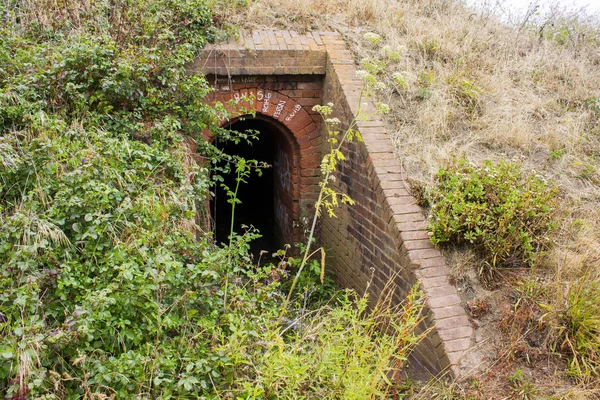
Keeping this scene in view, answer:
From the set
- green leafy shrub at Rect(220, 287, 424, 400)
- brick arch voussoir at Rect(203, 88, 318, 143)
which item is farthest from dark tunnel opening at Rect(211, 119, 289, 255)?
green leafy shrub at Rect(220, 287, 424, 400)

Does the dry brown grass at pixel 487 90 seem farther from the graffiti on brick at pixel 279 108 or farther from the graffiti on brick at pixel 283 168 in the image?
the graffiti on brick at pixel 283 168

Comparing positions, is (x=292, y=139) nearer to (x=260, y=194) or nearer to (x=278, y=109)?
(x=278, y=109)

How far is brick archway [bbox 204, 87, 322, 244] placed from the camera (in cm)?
617

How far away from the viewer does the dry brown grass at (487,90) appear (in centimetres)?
485

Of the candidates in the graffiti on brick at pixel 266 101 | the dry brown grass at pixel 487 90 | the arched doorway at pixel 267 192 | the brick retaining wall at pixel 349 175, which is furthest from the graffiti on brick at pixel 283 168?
the dry brown grass at pixel 487 90

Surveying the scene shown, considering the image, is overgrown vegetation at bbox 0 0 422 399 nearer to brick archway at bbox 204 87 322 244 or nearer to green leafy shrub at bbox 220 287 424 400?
green leafy shrub at bbox 220 287 424 400

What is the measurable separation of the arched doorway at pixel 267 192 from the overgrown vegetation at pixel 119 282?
4.99ft

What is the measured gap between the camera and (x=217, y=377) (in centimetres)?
283

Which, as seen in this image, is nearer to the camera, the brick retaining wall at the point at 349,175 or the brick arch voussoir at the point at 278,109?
the brick retaining wall at the point at 349,175

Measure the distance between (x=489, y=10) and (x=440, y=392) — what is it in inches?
283

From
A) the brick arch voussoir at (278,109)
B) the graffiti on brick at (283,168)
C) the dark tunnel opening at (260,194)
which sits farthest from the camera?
the dark tunnel opening at (260,194)

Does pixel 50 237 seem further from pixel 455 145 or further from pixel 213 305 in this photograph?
pixel 455 145

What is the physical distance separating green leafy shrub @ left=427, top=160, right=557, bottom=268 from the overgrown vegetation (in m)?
1.11

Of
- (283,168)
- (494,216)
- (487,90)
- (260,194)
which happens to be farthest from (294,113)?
(260,194)
